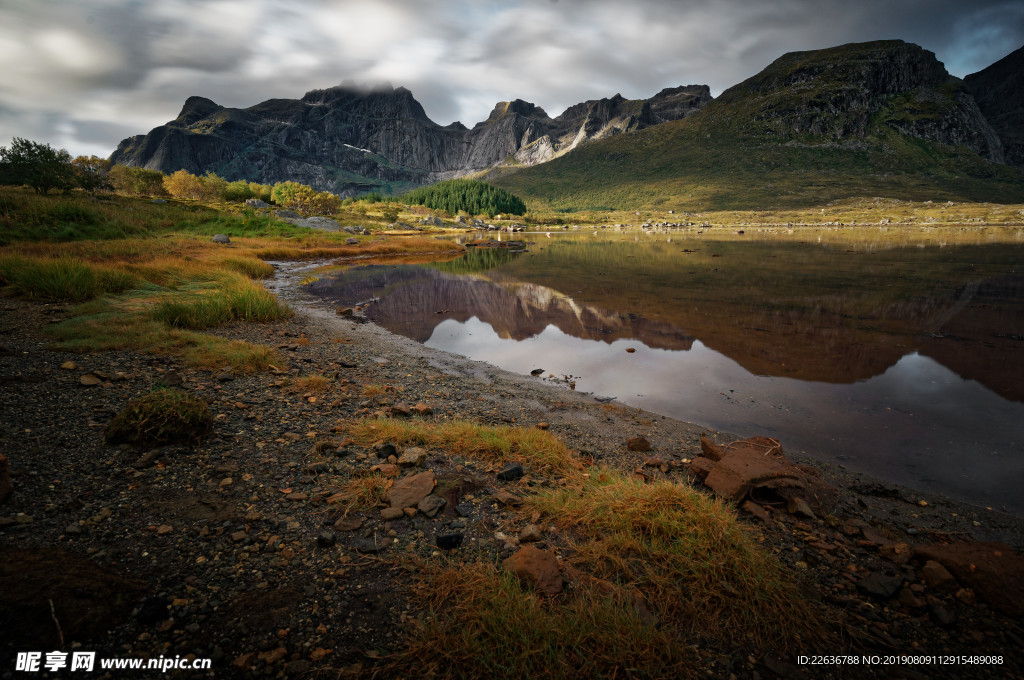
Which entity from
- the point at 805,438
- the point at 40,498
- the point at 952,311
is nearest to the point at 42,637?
the point at 40,498

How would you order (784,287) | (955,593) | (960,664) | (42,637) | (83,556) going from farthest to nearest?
1. (784,287)
2. (955,593)
3. (83,556)
4. (960,664)
5. (42,637)

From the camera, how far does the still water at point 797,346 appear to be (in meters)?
7.93

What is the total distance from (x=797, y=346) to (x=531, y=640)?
14.3 meters

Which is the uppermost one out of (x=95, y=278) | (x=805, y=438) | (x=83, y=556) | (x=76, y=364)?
(x=95, y=278)

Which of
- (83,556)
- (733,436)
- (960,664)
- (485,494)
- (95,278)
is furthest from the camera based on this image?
(95,278)

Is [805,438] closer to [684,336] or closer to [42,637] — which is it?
[684,336]

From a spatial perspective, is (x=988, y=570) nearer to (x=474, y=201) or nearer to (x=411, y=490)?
(x=411, y=490)

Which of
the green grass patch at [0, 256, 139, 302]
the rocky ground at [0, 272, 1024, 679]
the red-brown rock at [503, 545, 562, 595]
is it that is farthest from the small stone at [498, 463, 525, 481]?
the green grass patch at [0, 256, 139, 302]

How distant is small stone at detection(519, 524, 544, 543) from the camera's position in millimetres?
4625

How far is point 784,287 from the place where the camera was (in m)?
24.4

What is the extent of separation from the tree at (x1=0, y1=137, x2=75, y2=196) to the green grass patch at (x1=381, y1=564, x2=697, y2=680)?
66.3 m

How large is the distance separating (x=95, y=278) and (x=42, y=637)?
16238 mm

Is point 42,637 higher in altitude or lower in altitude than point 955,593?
higher

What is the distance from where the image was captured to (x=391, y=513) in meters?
4.89
